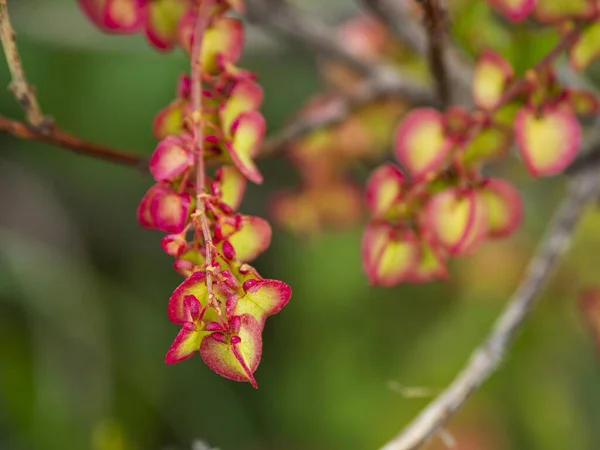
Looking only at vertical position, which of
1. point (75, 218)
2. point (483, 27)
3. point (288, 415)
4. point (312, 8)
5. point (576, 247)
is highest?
point (483, 27)

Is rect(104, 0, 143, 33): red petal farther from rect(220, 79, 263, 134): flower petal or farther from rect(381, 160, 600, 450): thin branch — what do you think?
rect(381, 160, 600, 450): thin branch

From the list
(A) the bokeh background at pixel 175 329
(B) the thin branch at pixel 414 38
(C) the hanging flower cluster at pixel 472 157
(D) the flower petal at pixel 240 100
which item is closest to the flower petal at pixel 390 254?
(C) the hanging flower cluster at pixel 472 157

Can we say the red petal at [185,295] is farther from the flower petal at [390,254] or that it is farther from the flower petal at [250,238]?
the flower petal at [390,254]

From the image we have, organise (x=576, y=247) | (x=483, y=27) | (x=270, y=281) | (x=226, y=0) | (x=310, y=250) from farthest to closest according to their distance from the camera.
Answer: (x=310, y=250), (x=576, y=247), (x=483, y=27), (x=226, y=0), (x=270, y=281)

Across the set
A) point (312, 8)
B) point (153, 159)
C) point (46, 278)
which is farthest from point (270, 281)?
point (312, 8)

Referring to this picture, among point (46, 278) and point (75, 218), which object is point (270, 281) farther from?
point (75, 218)

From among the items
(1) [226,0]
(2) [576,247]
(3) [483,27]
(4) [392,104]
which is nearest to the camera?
(1) [226,0]
